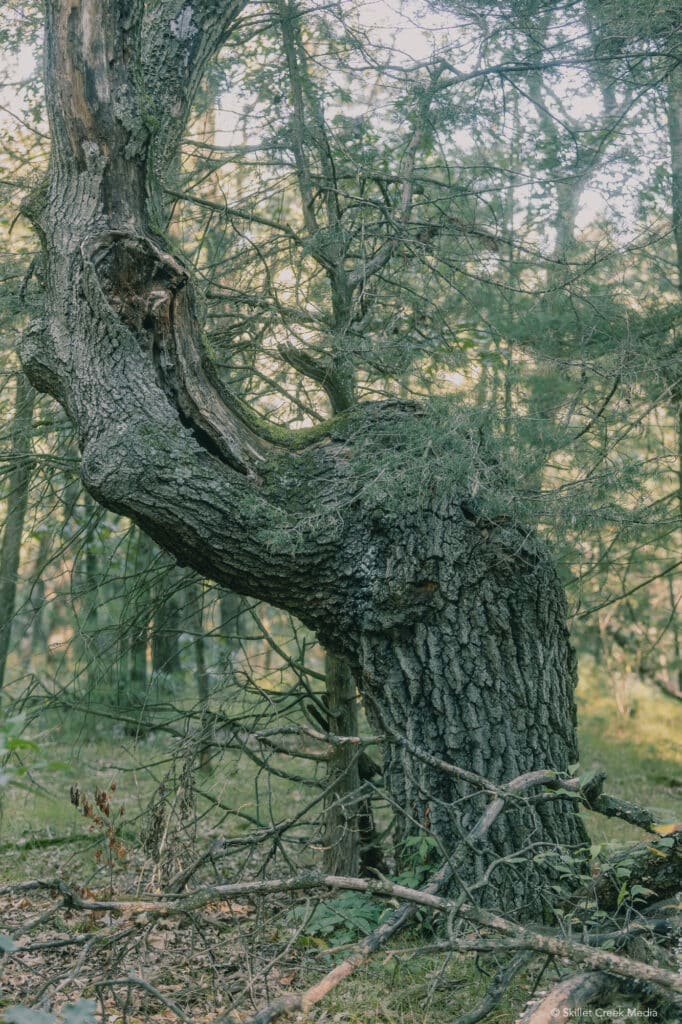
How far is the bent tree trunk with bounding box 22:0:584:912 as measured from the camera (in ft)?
13.8

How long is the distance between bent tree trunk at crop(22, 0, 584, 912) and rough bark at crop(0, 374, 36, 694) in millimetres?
1244

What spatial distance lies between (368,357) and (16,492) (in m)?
2.60

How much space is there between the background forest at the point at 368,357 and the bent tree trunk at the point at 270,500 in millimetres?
226

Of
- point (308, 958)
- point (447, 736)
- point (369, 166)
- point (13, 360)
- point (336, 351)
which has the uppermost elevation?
point (369, 166)

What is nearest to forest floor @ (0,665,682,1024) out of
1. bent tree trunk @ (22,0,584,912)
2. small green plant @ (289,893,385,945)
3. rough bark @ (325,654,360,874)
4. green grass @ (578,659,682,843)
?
small green plant @ (289,893,385,945)

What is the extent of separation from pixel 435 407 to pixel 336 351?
3.42 ft

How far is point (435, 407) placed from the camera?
4207mm

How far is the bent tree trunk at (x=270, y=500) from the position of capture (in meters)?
4.20

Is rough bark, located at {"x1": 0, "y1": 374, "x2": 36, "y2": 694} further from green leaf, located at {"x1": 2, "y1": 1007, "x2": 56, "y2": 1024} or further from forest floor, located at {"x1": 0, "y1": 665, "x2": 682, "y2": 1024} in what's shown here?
green leaf, located at {"x1": 2, "y1": 1007, "x2": 56, "y2": 1024}

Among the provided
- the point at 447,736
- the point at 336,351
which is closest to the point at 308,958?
the point at 447,736

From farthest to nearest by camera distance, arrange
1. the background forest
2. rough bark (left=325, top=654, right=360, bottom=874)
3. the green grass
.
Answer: the green grass < rough bark (left=325, top=654, right=360, bottom=874) < the background forest

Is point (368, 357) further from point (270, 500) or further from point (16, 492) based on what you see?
point (16, 492)

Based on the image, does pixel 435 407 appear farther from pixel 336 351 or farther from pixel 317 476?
pixel 336 351

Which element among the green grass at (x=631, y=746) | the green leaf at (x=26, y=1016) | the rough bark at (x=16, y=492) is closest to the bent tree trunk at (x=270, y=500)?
the rough bark at (x=16, y=492)
